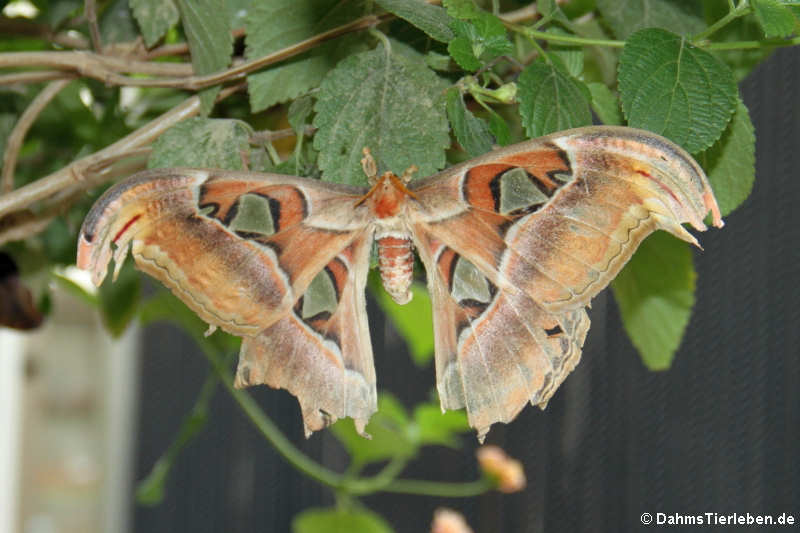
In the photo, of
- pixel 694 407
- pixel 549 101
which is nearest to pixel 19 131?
pixel 549 101

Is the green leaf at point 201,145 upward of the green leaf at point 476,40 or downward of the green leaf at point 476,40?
downward

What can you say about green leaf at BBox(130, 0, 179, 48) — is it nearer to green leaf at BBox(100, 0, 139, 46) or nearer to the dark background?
green leaf at BBox(100, 0, 139, 46)

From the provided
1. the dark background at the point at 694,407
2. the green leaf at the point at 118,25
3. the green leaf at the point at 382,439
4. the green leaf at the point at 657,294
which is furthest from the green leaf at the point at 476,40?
the dark background at the point at 694,407

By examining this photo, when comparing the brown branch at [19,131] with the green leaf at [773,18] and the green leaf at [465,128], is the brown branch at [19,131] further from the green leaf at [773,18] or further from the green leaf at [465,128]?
the green leaf at [773,18]

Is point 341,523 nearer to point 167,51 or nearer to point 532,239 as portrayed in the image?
point 167,51

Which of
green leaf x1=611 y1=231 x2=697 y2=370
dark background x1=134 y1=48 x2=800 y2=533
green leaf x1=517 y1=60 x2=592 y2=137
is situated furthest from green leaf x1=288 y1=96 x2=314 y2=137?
dark background x1=134 y1=48 x2=800 y2=533

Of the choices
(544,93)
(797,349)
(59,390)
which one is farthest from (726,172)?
(59,390)
